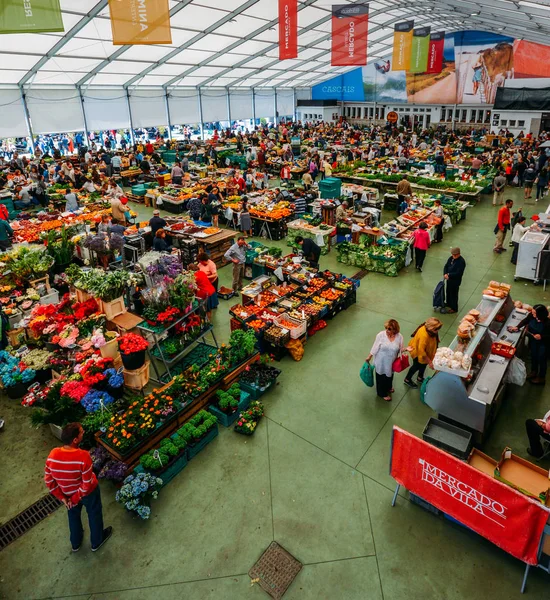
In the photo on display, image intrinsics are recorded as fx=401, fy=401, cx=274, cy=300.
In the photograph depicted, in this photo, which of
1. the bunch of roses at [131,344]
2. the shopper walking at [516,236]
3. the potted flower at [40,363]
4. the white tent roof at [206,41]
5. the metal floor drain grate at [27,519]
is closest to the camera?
the metal floor drain grate at [27,519]

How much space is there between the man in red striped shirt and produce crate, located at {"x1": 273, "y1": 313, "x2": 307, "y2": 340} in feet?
12.8

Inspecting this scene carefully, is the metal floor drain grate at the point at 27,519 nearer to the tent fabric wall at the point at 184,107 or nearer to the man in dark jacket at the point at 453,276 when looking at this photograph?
the man in dark jacket at the point at 453,276

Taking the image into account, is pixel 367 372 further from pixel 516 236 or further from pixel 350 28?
pixel 350 28

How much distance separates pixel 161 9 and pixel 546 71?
3222 cm

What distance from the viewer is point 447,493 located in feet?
12.9

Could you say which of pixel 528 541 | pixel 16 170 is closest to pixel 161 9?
pixel 528 541

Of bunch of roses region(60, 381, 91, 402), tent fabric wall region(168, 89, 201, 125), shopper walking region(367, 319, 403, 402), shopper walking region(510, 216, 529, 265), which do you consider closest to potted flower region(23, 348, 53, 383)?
bunch of roses region(60, 381, 91, 402)

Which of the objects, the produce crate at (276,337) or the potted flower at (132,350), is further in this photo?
the produce crate at (276,337)

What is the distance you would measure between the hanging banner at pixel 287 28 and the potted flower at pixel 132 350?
12679 millimetres

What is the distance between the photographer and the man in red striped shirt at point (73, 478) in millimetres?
3689

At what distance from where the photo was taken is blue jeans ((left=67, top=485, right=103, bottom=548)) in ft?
13.0

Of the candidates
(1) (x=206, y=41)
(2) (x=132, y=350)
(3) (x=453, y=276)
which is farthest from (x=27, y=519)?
(1) (x=206, y=41)

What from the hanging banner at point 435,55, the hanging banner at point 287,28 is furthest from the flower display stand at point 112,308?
the hanging banner at point 435,55

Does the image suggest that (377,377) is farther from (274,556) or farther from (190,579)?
(190,579)
